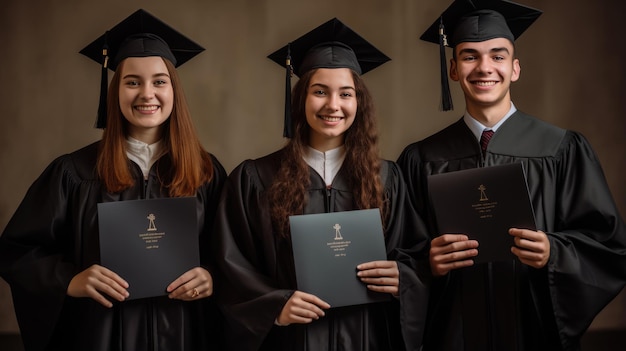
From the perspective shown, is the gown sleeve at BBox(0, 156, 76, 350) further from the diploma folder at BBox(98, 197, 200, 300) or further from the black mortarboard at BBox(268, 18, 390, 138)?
the black mortarboard at BBox(268, 18, 390, 138)

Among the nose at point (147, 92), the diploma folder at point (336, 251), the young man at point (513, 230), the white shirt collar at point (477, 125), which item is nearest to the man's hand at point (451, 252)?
the young man at point (513, 230)

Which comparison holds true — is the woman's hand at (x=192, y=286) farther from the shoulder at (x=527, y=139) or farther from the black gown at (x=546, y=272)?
the shoulder at (x=527, y=139)

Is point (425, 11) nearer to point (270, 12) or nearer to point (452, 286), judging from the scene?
point (270, 12)

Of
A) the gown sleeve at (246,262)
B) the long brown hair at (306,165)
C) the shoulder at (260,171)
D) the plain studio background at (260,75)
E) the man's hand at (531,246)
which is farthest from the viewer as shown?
the plain studio background at (260,75)

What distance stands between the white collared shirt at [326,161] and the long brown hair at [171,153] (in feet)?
1.55

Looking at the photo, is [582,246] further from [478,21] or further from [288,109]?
[288,109]

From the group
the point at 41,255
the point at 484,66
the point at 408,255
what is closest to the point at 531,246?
the point at 408,255

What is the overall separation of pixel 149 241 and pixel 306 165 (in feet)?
2.43

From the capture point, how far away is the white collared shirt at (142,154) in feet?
9.33

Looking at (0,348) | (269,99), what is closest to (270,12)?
(269,99)

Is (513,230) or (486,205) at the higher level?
(486,205)

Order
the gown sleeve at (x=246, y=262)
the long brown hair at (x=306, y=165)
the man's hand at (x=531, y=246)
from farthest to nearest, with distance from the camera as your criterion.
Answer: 1. the long brown hair at (x=306, y=165)
2. the gown sleeve at (x=246, y=262)
3. the man's hand at (x=531, y=246)

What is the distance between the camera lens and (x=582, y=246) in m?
2.64

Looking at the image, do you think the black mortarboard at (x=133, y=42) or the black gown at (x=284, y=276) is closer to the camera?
the black gown at (x=284, y=276)
